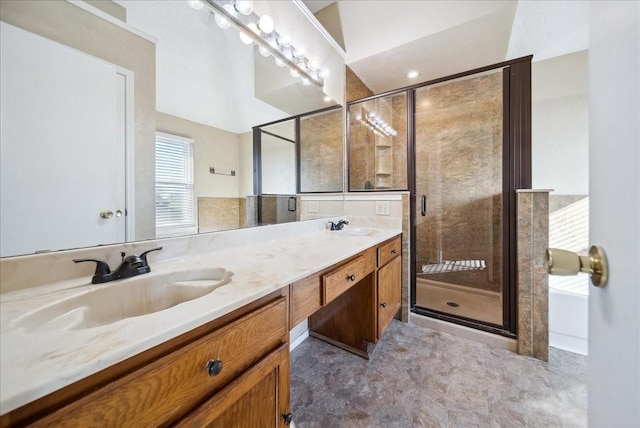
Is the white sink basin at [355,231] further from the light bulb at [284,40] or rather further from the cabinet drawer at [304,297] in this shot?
the light bulb at [284,40]

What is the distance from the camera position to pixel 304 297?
0.85 m

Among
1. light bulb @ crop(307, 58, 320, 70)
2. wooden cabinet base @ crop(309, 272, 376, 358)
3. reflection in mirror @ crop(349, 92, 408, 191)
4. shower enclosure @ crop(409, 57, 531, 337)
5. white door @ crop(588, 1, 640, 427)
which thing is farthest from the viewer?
reflection in mirror @ crop(349, 92, 408, 191)

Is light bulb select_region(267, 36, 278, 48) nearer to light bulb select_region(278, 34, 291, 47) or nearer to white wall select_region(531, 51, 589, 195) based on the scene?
light bulb select_region(278, 34, 291, 47)

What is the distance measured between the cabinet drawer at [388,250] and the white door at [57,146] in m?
1.35

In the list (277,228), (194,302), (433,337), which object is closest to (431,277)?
(433,337)

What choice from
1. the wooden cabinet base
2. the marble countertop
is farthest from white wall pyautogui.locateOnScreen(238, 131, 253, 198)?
the wooden cabinet base

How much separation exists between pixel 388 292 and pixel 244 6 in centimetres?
193

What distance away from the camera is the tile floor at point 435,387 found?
1116mm

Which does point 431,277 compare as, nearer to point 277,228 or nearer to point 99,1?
point 277,228

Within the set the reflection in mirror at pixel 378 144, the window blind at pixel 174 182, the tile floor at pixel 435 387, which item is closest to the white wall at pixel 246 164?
the window blind at pixel 174 182

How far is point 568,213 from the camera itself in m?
2.19

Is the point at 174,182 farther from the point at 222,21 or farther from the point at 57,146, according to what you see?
the point at 222,21

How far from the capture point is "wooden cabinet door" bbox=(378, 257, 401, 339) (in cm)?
154

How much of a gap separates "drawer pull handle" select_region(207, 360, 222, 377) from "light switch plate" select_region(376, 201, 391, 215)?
1.77 m
